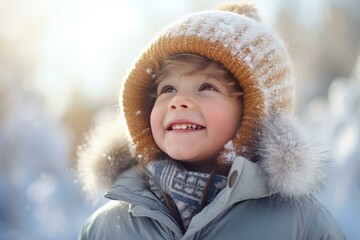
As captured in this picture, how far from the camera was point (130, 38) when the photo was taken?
8.98 meters

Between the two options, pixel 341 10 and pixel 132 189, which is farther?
pixel 341 10

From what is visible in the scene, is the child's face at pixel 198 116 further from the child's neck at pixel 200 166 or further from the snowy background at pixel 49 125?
the snowy background at pixel 49 125

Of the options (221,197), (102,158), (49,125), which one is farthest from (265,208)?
(49,125)

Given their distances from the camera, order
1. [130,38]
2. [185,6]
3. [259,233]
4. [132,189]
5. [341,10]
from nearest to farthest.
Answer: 1. [259,233]
2. [132,189]
3. [130,38]
4. [185,6]
5. [341,10]

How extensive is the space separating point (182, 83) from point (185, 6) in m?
8.40

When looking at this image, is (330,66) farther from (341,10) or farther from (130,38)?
(130,38)

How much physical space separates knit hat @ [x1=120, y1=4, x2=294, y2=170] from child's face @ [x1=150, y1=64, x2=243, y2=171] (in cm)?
4

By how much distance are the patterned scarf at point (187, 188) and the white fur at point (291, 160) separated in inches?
5.9

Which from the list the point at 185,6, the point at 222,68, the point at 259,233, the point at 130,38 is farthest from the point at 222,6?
the point at 185,6

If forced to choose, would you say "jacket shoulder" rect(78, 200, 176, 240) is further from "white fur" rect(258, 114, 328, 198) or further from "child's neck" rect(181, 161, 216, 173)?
"white fur" rect(258, 114, 328, 198)

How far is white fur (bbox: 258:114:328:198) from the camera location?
1332mm

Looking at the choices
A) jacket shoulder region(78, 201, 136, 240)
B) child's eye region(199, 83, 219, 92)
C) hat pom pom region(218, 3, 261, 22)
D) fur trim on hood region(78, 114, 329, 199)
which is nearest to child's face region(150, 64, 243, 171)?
child's eye region(199, 83, 219, 92)

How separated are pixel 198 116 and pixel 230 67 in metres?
0.16

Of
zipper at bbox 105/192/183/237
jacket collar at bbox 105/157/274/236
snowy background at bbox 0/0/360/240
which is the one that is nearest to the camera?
jacket collar at bbox 105/157/274/236
